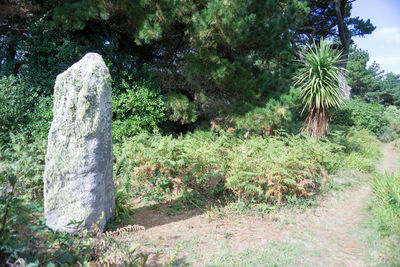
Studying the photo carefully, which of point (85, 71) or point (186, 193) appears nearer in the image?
point (85, 71)

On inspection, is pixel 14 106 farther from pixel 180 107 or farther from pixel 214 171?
pixel 214 171

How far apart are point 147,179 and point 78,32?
4.66 m

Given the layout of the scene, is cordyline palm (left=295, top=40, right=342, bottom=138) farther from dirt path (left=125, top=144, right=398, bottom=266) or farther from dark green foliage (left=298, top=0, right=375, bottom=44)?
dark green foliage (left=298, top=0, right=375, bottom=44)

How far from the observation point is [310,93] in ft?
22.7

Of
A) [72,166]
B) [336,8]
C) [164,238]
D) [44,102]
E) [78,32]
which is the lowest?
[164,238]

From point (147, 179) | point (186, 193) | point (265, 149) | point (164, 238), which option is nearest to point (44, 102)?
point (147, 179)

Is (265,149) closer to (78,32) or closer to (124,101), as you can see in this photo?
(124,101)

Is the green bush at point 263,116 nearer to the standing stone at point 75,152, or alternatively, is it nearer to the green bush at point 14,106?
the standing stone at point 75,152

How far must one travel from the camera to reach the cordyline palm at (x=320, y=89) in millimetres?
6762

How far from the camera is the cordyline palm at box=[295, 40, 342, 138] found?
6.76 m

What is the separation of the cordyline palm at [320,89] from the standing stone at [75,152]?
545cm

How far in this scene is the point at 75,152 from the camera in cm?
303

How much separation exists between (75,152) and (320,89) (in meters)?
6.07

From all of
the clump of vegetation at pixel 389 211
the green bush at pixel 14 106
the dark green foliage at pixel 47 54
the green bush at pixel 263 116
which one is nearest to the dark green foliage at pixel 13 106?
the green bush at pixel 14 106
